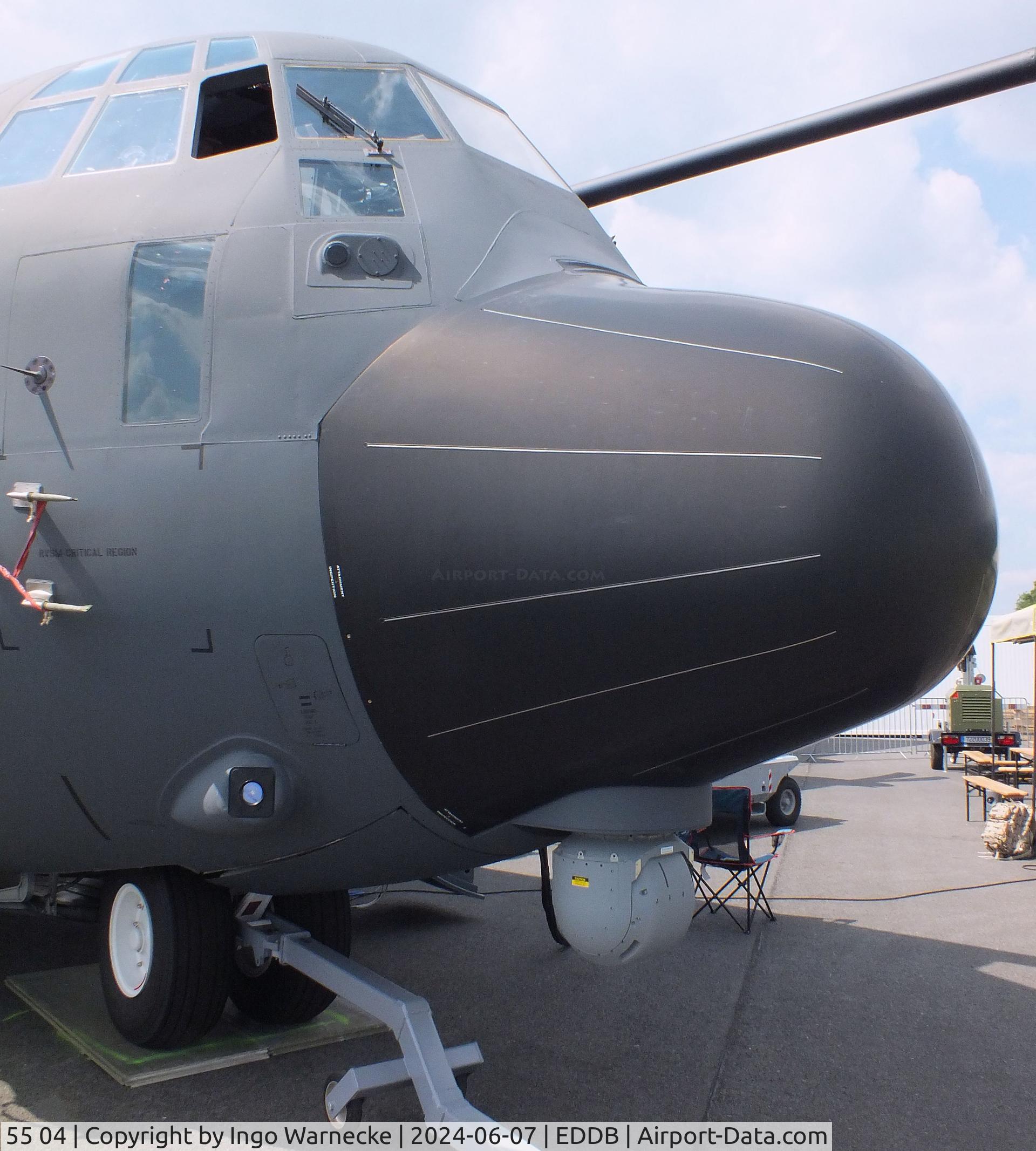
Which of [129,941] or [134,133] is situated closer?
[134,133]

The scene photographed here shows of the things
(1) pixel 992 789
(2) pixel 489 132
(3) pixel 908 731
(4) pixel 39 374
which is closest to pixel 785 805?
(1) pixel 992 789

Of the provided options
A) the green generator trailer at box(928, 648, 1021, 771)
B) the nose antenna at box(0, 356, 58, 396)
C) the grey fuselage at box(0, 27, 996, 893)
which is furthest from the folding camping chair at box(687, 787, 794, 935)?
the green generator trailer at box(928, 648, 1021, 771)

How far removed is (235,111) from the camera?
4219 millimetres

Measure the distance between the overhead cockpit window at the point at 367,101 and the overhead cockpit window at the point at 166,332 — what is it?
0.77 meters

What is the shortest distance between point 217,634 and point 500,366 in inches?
50.2

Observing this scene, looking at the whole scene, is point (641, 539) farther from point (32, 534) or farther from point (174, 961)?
point (174, 961)

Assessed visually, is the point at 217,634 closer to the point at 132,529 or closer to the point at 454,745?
the point at 132,529

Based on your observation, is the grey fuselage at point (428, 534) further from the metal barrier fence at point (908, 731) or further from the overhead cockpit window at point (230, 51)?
the metal barrier fence at point (908, 731)

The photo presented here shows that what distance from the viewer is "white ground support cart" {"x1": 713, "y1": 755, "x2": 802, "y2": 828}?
12.4 meters

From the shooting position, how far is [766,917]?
8273 millimetres

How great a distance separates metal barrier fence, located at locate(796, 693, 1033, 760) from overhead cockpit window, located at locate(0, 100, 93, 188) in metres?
23.3

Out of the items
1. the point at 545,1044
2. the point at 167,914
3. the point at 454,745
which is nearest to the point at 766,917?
the point at 545,1044

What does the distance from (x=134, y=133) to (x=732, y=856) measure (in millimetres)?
6948

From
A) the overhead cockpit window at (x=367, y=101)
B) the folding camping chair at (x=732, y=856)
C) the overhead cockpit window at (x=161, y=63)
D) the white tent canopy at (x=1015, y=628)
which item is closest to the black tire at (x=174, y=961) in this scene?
the overhead cockpit window at (x=367, y=101)
